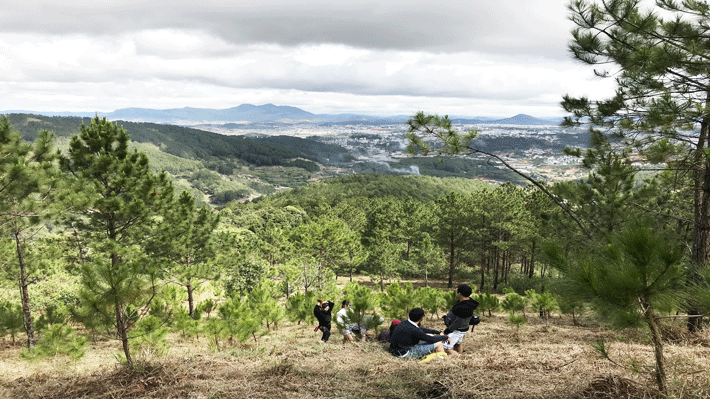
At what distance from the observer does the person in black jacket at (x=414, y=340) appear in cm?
470

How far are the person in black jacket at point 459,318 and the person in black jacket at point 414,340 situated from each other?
8.9 inches

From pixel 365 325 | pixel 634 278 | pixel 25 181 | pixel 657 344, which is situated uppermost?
pixel 25 181

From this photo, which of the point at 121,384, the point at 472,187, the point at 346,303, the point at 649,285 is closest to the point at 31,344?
the point at 121,384

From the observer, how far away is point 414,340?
15.7 ft

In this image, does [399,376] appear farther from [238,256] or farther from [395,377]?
[238,256]

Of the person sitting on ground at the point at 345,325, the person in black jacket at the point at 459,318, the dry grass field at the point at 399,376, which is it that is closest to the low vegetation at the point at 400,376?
the dry grass field at the point at 399,376

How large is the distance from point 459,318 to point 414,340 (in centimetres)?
68

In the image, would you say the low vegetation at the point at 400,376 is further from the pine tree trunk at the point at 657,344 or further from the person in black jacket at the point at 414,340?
the person in black jacket at the point at 414,340

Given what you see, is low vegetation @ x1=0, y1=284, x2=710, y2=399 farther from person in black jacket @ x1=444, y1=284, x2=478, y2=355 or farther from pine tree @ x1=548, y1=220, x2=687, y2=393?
pine tree @ x1=548, y1=220, x2=687, y2=393

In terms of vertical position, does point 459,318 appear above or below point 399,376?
above

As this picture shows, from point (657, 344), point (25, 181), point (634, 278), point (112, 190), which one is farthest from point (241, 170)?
point (634, 278)

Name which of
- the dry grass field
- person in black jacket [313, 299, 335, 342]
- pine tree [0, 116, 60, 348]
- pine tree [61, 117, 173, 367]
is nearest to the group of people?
the dry grass field

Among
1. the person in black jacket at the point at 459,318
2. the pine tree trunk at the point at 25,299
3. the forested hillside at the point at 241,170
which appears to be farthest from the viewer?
the forested hillside at the point at 241,170

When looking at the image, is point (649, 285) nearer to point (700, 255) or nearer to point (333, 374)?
point (333, 374)
